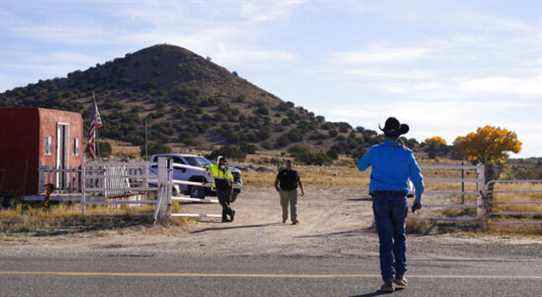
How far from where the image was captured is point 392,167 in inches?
377

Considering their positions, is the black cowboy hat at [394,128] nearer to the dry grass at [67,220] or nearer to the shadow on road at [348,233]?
the shadow on road at [348,233]

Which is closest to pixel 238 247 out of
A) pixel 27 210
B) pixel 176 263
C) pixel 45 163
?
pixel 176 263

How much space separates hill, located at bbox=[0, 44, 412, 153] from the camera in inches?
3157

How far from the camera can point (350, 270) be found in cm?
1114

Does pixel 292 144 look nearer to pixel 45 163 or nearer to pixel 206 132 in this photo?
pixel 206 132

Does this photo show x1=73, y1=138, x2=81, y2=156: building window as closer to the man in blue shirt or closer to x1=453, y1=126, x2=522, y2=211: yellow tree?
the man in blue shirt

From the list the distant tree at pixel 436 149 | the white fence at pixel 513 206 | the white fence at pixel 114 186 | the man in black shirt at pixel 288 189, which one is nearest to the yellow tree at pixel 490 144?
the white fence at pixel 513 206

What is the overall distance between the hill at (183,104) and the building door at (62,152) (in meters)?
46.1

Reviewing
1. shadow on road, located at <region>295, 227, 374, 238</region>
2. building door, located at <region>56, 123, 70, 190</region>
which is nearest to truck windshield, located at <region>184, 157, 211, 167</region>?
building door, located at <region>56, 123, 70, 190</region>

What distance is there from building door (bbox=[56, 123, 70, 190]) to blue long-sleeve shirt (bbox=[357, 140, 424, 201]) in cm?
1693

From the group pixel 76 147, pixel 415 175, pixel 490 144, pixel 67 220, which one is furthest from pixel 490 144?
pixel 415 175

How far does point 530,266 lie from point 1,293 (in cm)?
725

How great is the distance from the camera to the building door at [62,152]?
25375 millimetres

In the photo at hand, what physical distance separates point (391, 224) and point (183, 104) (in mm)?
81966
